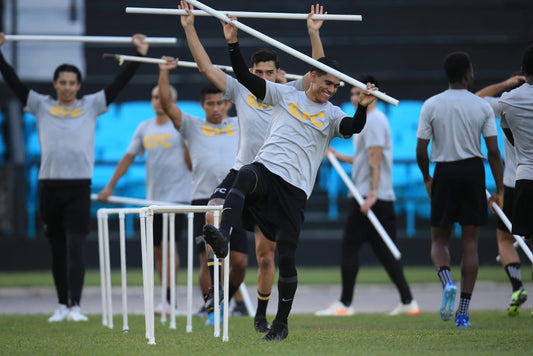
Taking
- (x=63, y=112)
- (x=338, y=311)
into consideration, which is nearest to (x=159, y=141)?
(x=63, y=112)

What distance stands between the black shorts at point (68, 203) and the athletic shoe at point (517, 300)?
14.5ft

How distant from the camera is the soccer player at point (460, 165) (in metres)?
7.79

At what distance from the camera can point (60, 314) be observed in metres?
9.22

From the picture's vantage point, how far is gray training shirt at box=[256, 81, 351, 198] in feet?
21.1

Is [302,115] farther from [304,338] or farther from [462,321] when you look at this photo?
[462,321]

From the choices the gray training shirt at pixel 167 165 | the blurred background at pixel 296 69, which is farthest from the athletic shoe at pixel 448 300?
the blurred background at pixel 296 69

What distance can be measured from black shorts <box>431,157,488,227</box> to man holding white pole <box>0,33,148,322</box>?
3423mm

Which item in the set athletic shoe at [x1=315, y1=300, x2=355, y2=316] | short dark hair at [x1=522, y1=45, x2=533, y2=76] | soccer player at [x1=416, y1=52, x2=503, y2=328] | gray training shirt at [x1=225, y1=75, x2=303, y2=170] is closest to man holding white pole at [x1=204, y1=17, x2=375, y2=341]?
gray training shirt at [x1=225, y1=75, x2=303, y2=170]

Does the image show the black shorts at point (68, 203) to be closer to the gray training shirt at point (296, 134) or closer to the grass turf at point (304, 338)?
the grass turf at point (304, 338)

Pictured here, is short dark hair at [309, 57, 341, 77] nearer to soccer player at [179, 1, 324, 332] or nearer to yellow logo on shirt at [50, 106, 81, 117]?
soccer player at [179, 1, 324, 332]


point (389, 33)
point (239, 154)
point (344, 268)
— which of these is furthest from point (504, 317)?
point (389, 33)

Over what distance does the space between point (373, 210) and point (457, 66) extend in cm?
279

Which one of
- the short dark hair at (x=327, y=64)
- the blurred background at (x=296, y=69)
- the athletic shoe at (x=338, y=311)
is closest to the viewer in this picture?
the short dark hair at (x=327, y=64)

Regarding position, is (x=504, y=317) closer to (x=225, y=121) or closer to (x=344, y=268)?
(x=344, y=268)
